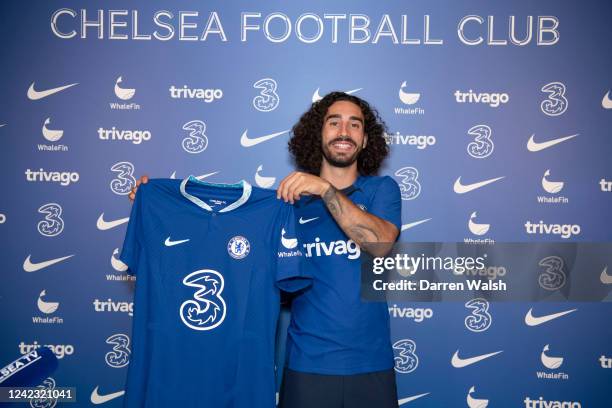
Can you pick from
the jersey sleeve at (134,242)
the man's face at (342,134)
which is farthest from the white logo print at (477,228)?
the jersey sleeve at (134,242)

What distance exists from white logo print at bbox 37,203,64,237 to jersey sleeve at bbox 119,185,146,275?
3.28 feet

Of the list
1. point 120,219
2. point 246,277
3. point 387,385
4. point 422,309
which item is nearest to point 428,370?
point 422,309

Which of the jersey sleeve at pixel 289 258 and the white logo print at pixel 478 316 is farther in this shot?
Result: the white logo print at pixel 478 316

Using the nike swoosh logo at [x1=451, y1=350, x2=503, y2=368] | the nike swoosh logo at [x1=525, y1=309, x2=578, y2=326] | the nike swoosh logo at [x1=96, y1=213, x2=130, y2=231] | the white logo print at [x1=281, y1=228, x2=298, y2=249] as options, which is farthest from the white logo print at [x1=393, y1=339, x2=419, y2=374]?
the nike swoosh logo at [x1=96, y1=213, x2=130, y2=231]

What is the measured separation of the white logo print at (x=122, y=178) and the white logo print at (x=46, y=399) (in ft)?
3.63

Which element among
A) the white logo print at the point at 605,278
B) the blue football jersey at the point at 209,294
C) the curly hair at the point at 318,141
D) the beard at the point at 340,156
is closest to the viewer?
the blue football jersey at the point at 209,294

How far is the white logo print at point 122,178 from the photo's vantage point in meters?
2.83

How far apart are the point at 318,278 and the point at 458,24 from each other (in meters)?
1.69

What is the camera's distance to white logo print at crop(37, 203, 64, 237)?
2826 millimetres

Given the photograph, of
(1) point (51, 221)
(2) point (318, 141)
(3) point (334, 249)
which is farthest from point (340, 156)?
(1) point (51, 221)

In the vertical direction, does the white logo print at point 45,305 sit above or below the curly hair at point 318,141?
below

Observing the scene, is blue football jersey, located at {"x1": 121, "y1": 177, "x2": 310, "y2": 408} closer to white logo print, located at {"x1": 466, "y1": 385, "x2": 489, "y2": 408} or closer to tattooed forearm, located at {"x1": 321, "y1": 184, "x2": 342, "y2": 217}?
tattooed forearm, located at {"x1": 321, "y1": 184, "x2": 342, "y2": 217}

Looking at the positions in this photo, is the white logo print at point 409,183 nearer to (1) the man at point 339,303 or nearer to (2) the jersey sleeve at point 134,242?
(1) the man at point 339,303

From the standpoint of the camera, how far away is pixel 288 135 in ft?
9.29
